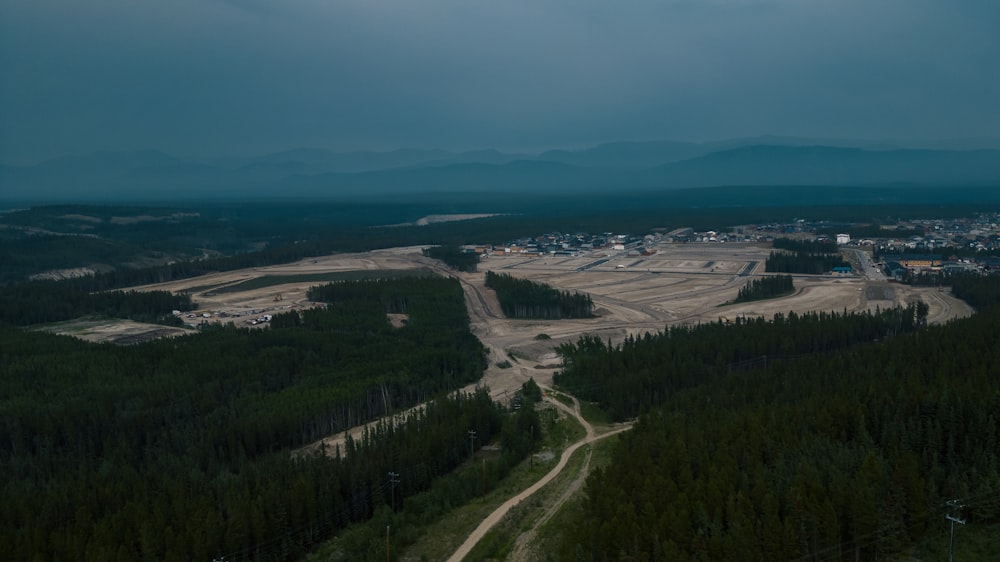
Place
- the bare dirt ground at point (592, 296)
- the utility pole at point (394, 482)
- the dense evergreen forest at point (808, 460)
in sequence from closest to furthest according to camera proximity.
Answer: the dense evergreen forest at point (808, 460), the utility pole at point (394, 482), the bare dirt ground at point (592, 296)

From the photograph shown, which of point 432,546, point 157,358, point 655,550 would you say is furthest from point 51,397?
point 655,550

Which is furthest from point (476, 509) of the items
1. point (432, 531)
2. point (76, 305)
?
point (76, 305)

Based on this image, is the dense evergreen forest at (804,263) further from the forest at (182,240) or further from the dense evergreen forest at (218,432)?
the forest at (182,240)

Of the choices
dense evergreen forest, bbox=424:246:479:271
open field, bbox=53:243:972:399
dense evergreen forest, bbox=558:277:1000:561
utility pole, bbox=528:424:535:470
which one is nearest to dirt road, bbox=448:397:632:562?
utility pole, bbox=528:424:535:470

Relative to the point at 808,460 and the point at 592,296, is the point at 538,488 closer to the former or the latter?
the point at 808,460

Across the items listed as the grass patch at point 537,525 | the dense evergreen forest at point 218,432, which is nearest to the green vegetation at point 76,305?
the dense evergreen forest at point 218,432

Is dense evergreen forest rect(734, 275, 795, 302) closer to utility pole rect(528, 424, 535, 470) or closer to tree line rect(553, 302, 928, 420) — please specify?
tree line rect(553, 302, 928, 420)
